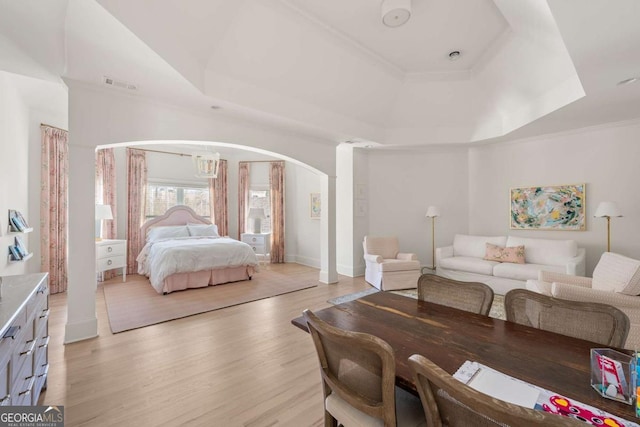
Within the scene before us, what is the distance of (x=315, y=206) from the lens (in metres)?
7.24

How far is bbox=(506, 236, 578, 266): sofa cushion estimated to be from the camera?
438cm

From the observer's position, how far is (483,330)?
1430 millimetres

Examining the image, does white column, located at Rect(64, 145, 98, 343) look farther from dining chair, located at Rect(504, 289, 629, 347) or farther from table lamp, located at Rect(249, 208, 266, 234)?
table lamp, located at Rect(249, 208, 266, 234)

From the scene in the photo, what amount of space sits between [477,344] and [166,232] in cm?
628

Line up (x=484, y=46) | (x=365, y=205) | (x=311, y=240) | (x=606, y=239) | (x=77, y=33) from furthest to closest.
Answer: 1. (x=311, y=240)
2. (x=365, y=205)
3. (x=606, y=239)
4. (x=484, y=46)
5. (x=77, y=33)

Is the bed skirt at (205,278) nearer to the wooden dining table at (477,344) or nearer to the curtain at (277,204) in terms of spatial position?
the curtain at (277,204)

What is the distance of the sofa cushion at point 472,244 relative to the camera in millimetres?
5191

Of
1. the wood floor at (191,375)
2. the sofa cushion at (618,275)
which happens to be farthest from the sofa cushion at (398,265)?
the sofa cushion at (618,275)

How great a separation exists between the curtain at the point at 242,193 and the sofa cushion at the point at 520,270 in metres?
5.80

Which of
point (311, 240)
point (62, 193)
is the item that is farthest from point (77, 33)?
point (311, 240)

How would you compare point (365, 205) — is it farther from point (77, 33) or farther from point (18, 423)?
point (18, 423)

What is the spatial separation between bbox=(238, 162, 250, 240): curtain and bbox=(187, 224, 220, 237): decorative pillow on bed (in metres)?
0.93

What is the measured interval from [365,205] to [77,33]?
201 inches

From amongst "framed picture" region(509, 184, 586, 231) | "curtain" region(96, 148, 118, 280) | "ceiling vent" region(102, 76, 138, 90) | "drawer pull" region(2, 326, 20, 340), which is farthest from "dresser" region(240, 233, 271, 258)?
"drawer pull" region(2, 326, 20, 340)
